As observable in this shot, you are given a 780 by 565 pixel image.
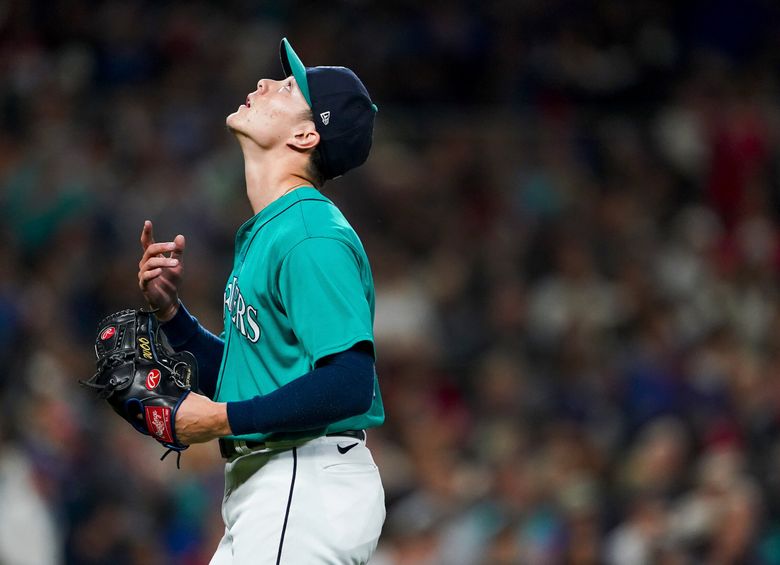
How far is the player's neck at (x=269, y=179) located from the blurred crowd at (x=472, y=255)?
10.6 feet

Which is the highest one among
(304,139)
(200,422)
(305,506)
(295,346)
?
(304,139)

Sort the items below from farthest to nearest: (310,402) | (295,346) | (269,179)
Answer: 1. (269,179)
2. (295,346)
3. (310,402)

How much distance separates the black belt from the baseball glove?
15 centimetres

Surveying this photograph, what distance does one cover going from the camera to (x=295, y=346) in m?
3.04

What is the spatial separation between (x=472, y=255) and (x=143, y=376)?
222 inches

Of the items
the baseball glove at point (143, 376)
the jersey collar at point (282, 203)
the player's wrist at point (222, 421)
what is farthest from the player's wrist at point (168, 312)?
the player's wrist at point (222, 421)

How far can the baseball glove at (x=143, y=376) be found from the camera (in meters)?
2.93

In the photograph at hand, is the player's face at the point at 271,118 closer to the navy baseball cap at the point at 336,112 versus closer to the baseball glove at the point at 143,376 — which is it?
the navy baseball cap at the point at 336,112

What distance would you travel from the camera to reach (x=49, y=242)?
771cm

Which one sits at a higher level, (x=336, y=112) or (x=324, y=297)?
(x=336, y=112)

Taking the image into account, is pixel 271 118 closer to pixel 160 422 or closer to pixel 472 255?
pixel 160 422

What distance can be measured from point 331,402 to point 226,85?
234 inches

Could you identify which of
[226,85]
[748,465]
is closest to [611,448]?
[748,465]

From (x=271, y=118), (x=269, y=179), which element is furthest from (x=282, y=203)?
(x=271, y=118)
